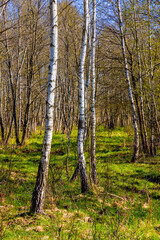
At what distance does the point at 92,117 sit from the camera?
6.41 meters

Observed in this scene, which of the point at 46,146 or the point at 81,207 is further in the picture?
the point at 81,207

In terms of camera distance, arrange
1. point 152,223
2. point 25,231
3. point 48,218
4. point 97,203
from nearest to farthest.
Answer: point 25,231
point 48,218
point 152,223
point 97,203

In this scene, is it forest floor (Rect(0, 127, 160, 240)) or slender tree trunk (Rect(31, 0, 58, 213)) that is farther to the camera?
slender tree trunk (Rect(31, 0, 58, 213))

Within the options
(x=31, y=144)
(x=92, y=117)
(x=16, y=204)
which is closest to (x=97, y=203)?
(x=16, y=204)

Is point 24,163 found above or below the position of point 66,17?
below

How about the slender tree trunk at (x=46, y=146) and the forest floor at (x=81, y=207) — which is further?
the slender tree trunk at (x=46, y=146)

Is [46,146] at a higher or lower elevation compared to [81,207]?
higher

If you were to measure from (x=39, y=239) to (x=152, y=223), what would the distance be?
7.89 ft

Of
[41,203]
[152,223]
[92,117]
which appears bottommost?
[152,223]

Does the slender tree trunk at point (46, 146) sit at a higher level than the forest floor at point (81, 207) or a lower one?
higher

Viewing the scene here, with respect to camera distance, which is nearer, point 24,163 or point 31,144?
point 24,163

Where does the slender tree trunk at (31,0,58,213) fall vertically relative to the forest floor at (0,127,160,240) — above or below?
above

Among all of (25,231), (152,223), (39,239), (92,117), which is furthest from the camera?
(92,117)

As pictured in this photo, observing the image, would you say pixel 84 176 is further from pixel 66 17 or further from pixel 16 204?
pixel 66 17
